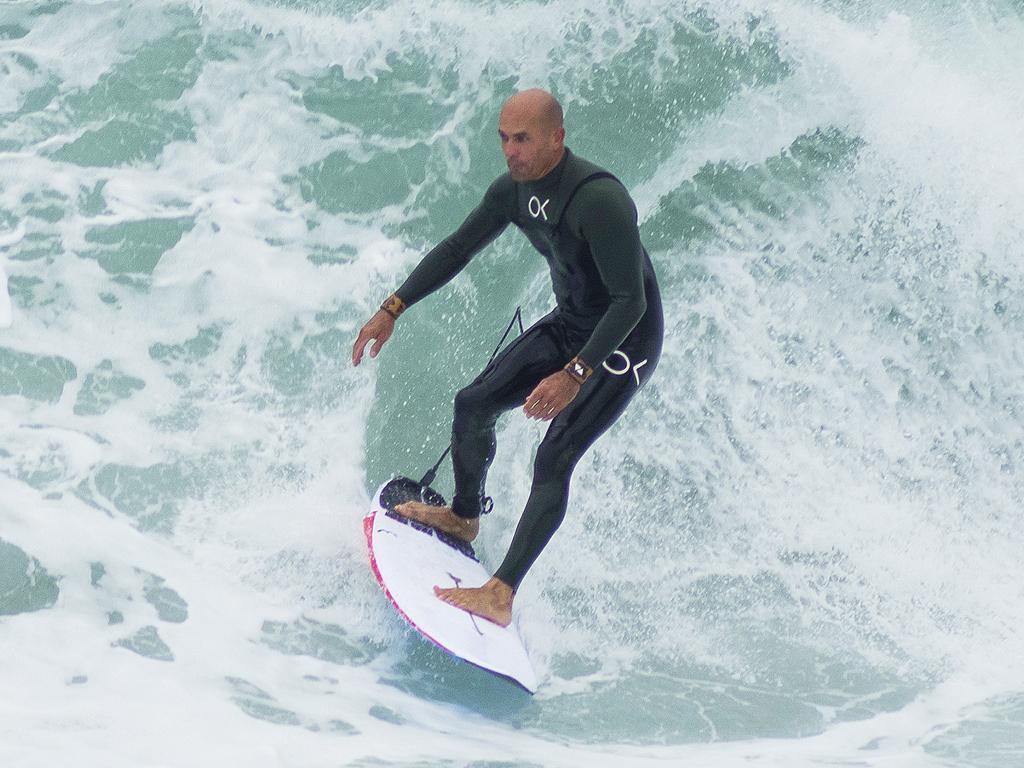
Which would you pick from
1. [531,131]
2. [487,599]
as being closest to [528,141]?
[531,131]

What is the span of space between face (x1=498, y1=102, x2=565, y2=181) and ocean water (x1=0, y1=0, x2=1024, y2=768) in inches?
74.5

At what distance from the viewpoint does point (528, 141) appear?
12.0ft

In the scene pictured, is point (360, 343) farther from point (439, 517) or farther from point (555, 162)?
point (555, 162)

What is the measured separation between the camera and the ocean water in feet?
14.2

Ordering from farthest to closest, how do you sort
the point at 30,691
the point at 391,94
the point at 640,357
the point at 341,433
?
the point at 391,94 → the point at 341,433 → the point at 640,357 → the point at 30,691

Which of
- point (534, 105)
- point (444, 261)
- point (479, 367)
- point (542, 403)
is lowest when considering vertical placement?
point (479, 367)

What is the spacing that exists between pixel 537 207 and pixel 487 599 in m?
1.41

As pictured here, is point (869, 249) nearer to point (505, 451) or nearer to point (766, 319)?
point (766, 319)

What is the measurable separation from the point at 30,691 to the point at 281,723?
797 millimetres

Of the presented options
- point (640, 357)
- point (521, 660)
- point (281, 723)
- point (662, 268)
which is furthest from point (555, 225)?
point (662, 268)

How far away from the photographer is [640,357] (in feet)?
13.5

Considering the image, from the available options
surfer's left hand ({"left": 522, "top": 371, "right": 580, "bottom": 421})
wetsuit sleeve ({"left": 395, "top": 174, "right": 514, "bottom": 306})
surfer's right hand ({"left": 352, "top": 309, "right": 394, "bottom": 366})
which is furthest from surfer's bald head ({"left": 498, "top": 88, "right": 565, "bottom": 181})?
surfer's right hand ({"left": 352, "top": 309, "right": 394, "bottom": 366})

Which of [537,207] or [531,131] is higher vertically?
[531,131]

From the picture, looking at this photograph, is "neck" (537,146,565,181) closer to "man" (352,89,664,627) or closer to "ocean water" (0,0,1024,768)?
"man" (352,89,664,627)
